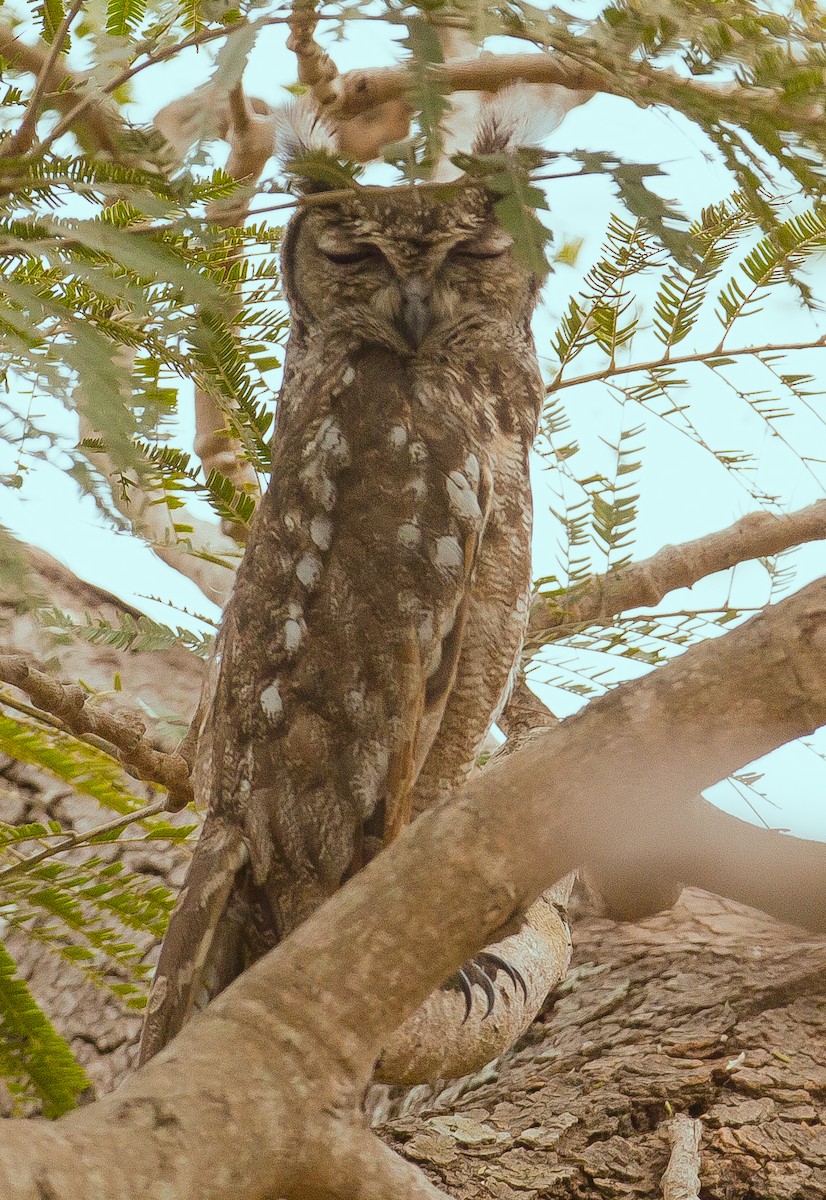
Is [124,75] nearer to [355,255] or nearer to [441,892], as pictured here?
[441,892]

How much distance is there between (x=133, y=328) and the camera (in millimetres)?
1325

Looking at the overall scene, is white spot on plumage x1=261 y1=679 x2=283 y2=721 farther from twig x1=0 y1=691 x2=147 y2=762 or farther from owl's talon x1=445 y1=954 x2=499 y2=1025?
owl's talon x1=445 y1=954 x2=499 y2=1025

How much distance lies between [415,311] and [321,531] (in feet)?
1.32

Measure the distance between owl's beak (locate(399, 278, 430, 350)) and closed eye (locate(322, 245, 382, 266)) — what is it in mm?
82

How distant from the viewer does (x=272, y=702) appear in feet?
5.71

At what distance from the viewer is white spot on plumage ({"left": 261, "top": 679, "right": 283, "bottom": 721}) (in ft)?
5.69

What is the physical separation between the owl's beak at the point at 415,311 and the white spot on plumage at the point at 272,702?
63 centimetres

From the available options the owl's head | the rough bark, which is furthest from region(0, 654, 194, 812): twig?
the owl's head

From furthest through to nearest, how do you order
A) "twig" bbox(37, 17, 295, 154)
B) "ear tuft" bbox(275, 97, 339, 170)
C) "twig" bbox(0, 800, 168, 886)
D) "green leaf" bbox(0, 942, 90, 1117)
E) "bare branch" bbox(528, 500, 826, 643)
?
"bare branch" bbox(528, 500, 826, 643) < "ear tuft" bbox(275, 97, 339, 170) < "twig" bbox(0, 800, 168, 886) < "green leaf" bbox(0, 942, 90, 1117) < "twig" bbox(37, 17, 295, 154)

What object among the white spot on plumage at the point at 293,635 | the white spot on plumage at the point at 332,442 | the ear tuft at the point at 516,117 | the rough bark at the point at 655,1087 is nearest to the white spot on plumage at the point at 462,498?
the white spot on plumage at the point at 332,442

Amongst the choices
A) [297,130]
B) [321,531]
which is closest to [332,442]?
[321,531]

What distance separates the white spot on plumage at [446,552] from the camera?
1.74 metres

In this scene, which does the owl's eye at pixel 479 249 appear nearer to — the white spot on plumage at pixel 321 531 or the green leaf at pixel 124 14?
the white spot on plumage at pixel 321 531

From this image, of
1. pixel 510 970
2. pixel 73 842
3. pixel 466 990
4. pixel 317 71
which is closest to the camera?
pixel 73 842
